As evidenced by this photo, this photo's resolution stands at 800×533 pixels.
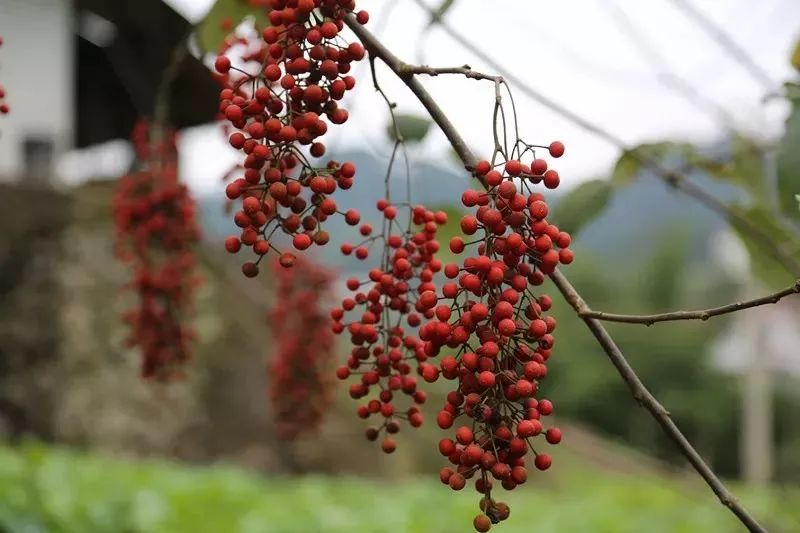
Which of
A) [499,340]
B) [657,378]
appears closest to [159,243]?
[499,340]

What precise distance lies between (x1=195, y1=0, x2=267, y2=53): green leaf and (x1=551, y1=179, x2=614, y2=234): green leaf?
1.47ft

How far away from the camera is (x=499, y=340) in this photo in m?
0.54

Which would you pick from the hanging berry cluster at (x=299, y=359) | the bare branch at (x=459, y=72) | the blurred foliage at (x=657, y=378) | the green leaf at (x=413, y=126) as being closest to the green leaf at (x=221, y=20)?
the green leaf at (x=413, y=126)

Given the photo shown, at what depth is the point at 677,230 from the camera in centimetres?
2198

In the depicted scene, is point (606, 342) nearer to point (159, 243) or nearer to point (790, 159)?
point (790, 159)

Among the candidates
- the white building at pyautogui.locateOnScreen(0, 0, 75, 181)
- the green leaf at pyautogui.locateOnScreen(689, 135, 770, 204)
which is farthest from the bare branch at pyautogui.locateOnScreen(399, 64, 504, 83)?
the white building at pyautogui.locateOnScreen(0, 0, 75, 181)

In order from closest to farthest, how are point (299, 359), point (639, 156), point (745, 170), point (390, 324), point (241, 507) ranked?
point (390, 324), point (639, 156), point (745, 170), point (299, 359), point (241, 507)

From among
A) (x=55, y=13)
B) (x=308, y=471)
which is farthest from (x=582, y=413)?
(x=55, y=13)

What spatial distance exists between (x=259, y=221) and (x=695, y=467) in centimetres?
31

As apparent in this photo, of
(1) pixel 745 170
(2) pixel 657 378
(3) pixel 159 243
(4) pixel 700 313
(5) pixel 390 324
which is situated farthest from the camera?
(2) pixel 657 378

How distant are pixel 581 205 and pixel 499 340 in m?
0.59

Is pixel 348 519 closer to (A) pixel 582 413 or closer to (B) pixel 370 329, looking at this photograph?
(B) pixel 370 329

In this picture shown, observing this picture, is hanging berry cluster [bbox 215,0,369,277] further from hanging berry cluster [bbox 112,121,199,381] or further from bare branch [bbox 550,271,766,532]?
hanging berry cluster [bbox 112,121,199,381]

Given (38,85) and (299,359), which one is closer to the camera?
(299,359)
